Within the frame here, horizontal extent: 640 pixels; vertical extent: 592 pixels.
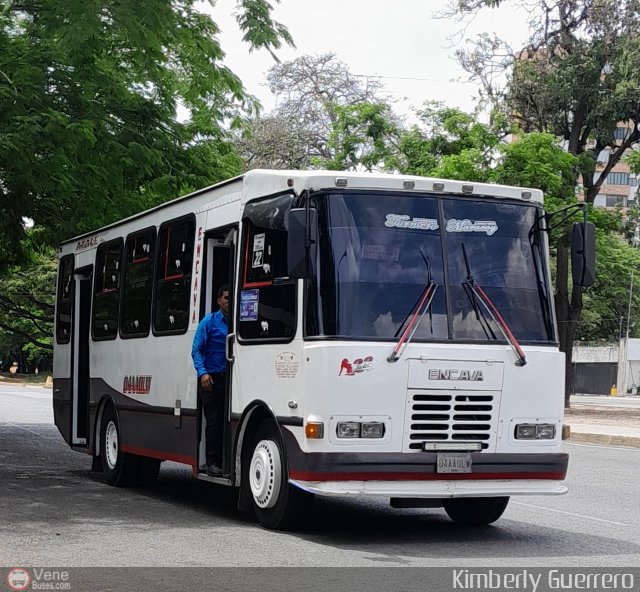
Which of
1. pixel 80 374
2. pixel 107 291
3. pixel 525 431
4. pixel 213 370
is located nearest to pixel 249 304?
pixel 213 370

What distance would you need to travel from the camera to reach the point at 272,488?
399 inches

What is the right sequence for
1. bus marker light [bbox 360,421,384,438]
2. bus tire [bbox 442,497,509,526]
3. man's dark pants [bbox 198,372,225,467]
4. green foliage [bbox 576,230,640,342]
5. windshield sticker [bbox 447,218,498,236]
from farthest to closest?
→ 1. green foliage [bbox 576,230,640,342]
2. man's dark pants [bbox 198,372,225,467]
3. bus tire [bbox 442,497,509,526]
4. windshield sticker [bbox 447,218,498,236]
5. bus marker light [bbox 360,421,384,438]

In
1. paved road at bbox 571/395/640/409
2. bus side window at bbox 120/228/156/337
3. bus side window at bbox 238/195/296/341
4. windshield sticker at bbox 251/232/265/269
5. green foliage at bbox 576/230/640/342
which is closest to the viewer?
→ bus side window at bbox 238/195/296/341

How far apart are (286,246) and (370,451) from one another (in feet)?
6.18

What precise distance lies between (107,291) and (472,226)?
6.23 m

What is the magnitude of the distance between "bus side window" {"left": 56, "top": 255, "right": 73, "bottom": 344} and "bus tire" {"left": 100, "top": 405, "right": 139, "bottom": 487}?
209cm

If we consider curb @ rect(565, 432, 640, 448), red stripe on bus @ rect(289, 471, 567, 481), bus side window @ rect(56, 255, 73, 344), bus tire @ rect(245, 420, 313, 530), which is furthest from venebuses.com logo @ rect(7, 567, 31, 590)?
curb @ rect(565, 432, 640, 448)

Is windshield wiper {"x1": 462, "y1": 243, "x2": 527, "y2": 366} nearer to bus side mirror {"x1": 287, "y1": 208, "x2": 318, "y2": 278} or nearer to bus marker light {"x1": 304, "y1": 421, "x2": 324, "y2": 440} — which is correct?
bus side mirror {"x1": 287, "y1": 208, "x2": 318, "y2": 278}

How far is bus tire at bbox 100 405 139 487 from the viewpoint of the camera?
1410 centimetres

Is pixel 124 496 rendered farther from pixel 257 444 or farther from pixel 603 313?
pixel 603 313

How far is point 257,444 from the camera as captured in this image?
10500mm

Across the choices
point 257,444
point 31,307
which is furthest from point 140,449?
point 31,307

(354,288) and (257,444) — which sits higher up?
Answer: (354,288)

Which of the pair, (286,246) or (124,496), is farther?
(124,496)
